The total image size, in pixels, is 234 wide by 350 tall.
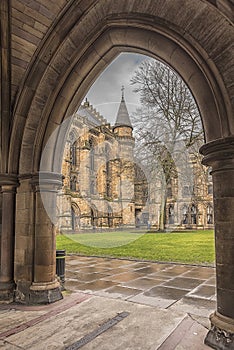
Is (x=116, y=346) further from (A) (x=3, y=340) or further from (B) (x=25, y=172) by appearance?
(B) (x=25, y=172)

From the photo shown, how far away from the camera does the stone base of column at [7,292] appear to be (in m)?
4.88

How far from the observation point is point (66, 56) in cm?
489

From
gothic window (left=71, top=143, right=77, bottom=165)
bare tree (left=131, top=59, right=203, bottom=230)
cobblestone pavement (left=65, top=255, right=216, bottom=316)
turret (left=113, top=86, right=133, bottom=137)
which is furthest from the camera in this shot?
turret (left=113, top=86, right=133, bottom=137)

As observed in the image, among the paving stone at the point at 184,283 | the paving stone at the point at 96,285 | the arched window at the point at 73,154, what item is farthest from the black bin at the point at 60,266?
the arched window at the point at 73,154

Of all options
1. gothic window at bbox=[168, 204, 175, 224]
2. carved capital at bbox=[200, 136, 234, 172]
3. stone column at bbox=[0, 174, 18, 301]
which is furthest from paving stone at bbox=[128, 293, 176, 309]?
gothic window at bbox=[168, 204, 175, 224]

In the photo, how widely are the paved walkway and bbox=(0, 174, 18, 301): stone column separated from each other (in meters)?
0.50

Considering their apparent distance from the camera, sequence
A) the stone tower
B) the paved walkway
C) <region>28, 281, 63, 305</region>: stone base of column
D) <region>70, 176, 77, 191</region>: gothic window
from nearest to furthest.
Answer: the paved walkway → <region>28, 281, 63, 305</region>: stone base of column → <region>70, 176, 77, 191</region>: gothic window → the stone tower

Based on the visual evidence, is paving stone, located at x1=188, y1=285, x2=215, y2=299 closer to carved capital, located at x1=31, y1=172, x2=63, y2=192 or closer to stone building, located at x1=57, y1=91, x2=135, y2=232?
carved capital, located at x1=31, y1=172, x2=63, y2=192

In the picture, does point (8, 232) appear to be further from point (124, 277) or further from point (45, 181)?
point (124, 277)

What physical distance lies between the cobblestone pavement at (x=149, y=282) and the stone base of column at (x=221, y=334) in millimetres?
1069

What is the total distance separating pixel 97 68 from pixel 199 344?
453 cm

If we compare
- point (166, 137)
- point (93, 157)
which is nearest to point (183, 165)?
point (166, 137)

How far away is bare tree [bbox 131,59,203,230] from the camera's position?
559 inches

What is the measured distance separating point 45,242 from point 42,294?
2.81 feet
